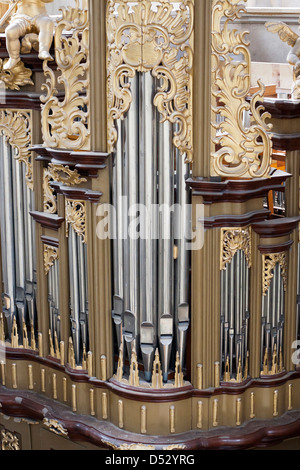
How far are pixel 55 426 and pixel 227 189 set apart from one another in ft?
11.1

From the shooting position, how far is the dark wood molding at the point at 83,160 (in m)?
10.1

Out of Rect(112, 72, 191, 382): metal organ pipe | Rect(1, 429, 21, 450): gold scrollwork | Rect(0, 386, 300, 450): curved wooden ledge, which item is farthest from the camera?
Rect(1, 429, 21, 450): gold scrollwork

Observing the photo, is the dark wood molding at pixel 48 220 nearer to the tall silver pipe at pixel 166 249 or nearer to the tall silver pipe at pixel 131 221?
the tall silver pipe at pixel 131 221

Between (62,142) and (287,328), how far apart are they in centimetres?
316

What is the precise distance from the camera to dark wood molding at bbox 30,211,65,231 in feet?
35.6

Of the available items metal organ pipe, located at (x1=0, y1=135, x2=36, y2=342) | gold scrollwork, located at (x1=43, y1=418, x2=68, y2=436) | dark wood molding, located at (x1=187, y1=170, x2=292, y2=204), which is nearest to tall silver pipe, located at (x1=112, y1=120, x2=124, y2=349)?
dark wood molding, located at (x1=187, y1=170, x2=292, y2=204)

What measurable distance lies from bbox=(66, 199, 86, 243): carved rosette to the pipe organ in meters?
0.02

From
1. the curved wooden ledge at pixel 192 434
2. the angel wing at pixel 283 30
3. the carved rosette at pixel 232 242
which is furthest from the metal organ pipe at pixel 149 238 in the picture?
the angel wing at pixel 283 30

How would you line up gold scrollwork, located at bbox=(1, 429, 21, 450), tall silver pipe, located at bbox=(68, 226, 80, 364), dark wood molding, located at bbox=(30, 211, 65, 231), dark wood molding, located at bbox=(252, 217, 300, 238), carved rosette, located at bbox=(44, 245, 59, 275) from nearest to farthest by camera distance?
dark wood molding, located at bbox=(252, 217, 300, 238), tall silver pipe, located at bbox=(68, 226, 80, 364), dark wood molding, located at bbox=(30, 211, 65, 231), carved rosette, located at bbox=(44, 245, 59, 275), gold scrollwork, located at bbox=(1, 429, 21, 450)

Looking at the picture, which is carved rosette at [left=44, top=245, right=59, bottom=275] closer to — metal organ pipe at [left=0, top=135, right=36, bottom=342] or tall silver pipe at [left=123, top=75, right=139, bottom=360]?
metal organ pipe at [left=0, top=135, right=36, bottom=342]

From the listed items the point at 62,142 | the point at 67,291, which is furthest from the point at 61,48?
the point at 67,291

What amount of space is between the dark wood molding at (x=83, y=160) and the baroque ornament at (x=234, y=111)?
116 cm

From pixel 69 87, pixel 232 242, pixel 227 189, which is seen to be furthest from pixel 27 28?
pixel 232 242

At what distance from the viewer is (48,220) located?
11.0m
